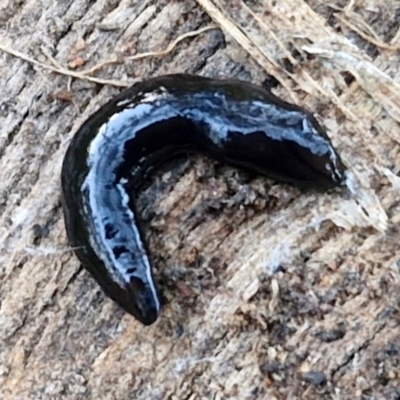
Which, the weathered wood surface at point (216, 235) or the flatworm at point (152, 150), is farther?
the flatworm at point (152, 150)

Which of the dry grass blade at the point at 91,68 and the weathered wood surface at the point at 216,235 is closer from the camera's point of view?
the weathered wood surface at the point at 216,235

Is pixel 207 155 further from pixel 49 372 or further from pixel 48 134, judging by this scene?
pixel 49 372

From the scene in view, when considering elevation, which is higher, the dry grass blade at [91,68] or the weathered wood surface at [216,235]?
the dry grass blade at [91,68]

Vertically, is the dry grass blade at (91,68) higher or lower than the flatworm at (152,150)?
higher

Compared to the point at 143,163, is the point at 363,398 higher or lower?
lower

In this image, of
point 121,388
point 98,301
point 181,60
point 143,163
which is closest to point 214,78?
point 181,60
